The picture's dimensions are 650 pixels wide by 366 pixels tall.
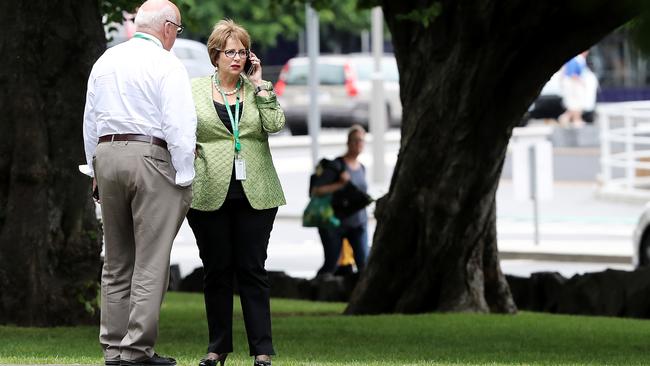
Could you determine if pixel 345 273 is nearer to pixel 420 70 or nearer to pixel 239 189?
pixel 420 70

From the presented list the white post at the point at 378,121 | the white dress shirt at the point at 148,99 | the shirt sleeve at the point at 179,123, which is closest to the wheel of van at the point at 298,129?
Answer: the white post at the point at 378,121

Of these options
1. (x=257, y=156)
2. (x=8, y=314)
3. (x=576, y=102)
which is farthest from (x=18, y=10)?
(x=576, y=102)

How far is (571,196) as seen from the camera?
29.3 meters

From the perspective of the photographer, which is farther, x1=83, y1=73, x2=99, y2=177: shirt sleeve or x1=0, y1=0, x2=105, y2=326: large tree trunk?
x1=0, y1=0, x2=105, y2=326: large tree trunk

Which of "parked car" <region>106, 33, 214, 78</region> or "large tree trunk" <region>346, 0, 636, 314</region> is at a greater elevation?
"parked car" <region>106, 33, 214, 78</region>

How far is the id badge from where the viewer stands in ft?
23.7

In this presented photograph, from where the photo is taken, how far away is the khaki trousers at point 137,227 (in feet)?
22.7

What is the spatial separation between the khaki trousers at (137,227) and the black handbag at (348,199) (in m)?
9.05

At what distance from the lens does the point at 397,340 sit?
35.6ft

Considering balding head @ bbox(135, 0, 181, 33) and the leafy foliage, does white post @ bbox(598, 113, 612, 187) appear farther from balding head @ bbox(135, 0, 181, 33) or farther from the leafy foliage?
balding head @ bbox(135, 0, 181, 33)

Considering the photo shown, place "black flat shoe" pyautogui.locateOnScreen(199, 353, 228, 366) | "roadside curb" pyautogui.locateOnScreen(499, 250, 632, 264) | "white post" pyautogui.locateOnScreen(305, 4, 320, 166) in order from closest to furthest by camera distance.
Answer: "black flat shoe" pyautogui.locateOnScreen(199, 353, 228, 366) → "roadside curb" pyautogui.locateOnScreen(499, 250, 632, 264) → "white post" pyautogui.locateOnScreen(305, 4, 320, 166)

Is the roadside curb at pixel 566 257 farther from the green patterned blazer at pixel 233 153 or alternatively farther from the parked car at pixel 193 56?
the parked car at pixel 193 56

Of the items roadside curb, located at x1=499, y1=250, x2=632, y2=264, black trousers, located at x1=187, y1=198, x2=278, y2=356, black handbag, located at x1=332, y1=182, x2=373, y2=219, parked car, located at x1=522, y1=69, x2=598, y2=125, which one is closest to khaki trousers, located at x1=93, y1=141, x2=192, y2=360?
black trousers, located at x1=187, y1=198, x2=278, y2=356

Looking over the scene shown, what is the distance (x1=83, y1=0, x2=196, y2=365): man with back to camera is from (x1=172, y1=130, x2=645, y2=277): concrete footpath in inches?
381
